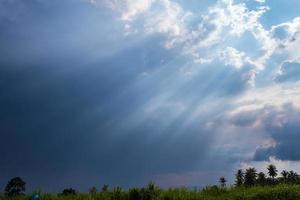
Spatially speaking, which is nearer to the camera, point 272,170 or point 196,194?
point 196,194

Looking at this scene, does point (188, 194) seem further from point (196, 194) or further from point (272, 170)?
point (272, 170)

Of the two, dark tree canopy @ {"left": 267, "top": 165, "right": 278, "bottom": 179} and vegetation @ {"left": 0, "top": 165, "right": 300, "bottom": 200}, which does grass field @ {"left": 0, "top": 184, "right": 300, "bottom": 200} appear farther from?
dark tree canopy @ {"left": 267, "top": 165, "right": 278, "bottom": 179}

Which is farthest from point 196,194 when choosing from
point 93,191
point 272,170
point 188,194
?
point 272,170

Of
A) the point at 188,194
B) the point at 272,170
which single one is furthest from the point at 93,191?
the point at 272,170

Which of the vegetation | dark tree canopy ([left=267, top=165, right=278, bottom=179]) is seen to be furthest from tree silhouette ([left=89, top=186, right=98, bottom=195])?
dark tree canopy ([left=267, top=165, right=278, bottom=179])

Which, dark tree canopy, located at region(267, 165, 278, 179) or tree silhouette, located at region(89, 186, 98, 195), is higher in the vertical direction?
dark tree canopy, located at region(267, 165, 278, 179)

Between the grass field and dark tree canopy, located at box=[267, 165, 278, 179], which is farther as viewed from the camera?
dark tree canopy, located at box=[267, 165, 278, 179]

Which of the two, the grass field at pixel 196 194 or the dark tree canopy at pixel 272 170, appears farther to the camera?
the dark tree canopy at pixel 272 170

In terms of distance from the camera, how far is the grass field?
21.6 meters

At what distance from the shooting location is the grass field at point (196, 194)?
2161 cm

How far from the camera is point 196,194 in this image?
74.9 feet

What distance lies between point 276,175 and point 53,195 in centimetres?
9579

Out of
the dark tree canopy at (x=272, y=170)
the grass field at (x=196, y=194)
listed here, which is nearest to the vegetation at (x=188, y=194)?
the grass field at (x=196, y=194)

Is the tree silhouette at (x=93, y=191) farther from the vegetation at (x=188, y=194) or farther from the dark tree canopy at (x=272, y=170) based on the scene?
the dark tree canopy at (x=272, y=170)
